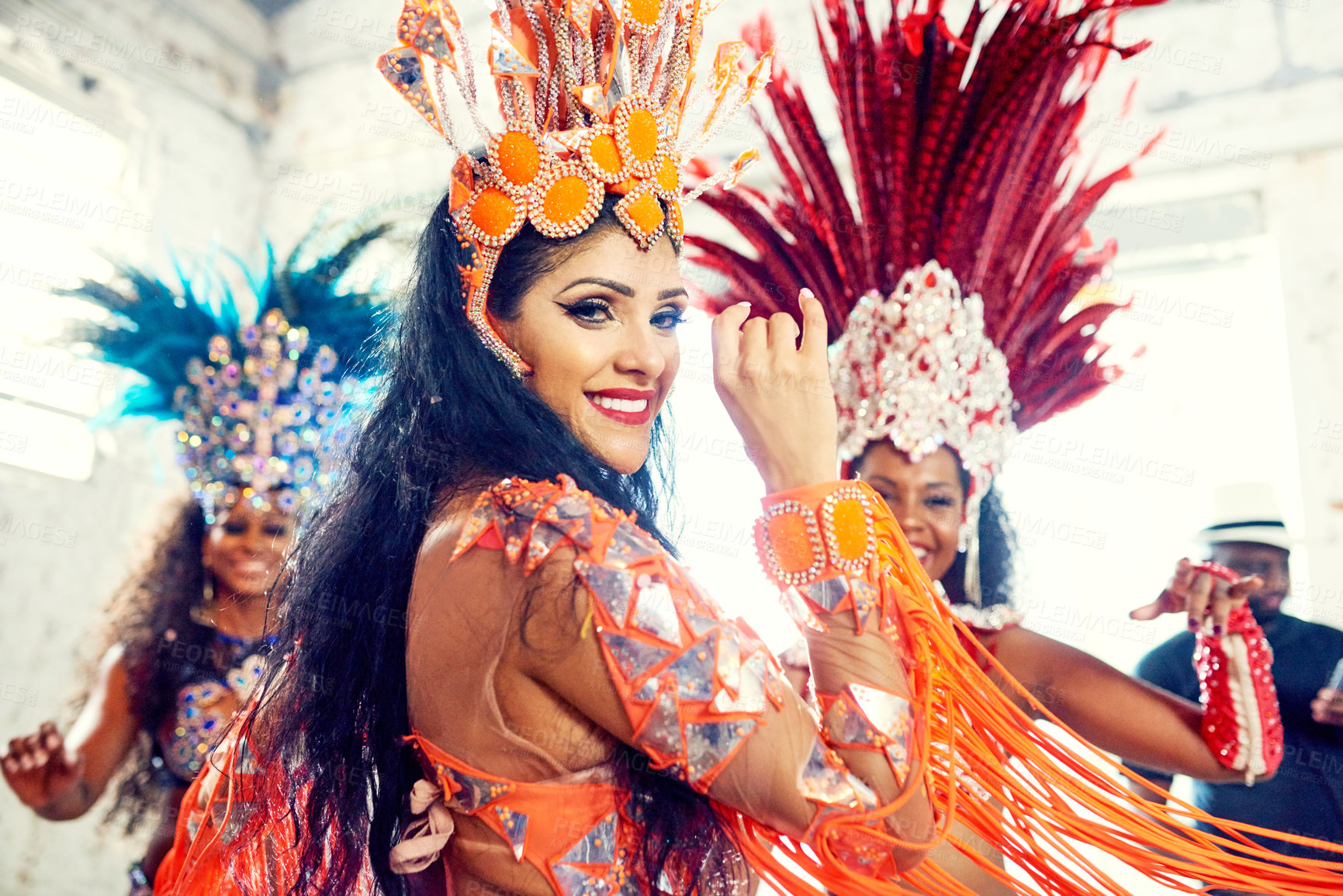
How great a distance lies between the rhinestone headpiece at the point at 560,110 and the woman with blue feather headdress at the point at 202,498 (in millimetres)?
1124

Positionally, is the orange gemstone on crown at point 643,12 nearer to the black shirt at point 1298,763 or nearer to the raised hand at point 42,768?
the black shirt at point 1298,763

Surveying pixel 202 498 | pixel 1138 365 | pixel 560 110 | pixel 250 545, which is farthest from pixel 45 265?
pixel 1138 365

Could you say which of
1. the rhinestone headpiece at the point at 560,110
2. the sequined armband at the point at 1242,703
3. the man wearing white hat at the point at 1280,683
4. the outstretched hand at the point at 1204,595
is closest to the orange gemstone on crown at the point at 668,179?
the rhinestone headpiece at the point at 560,110

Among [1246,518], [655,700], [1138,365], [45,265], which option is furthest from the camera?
[45,265]

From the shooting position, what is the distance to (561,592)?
1.02 meters

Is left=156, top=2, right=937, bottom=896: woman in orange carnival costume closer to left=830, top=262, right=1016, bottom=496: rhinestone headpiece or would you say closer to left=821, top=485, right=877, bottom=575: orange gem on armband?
left=821, top=485, right=877, bottom=575: orange gem on armband

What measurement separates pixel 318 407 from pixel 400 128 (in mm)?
2804

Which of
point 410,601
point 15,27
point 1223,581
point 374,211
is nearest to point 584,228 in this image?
point 410,601

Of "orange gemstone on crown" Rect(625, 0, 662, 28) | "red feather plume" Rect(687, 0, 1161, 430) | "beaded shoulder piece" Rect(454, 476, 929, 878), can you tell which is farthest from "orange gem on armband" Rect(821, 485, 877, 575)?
"red feather plume" Rect(687, 0, 1161, 430)

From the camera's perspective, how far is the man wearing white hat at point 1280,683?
227 centimetres

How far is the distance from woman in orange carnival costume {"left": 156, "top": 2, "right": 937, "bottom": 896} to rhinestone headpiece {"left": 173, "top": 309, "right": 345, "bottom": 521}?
1099 millimetres

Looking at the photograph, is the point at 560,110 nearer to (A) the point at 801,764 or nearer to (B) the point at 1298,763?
(A) the point at 801,764

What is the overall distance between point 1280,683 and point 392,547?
2.22 meters

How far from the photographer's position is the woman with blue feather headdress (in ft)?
8.09
